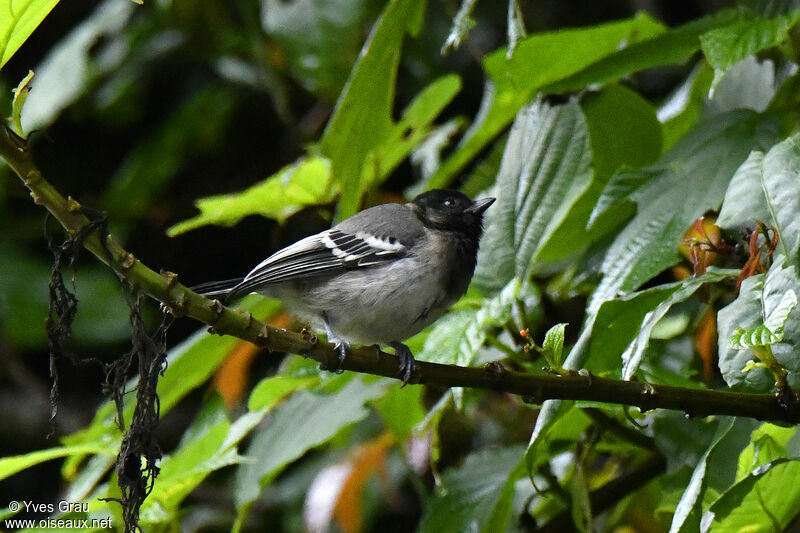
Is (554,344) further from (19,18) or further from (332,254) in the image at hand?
(332,254)

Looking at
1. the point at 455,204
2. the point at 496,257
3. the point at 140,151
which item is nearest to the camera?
the point at 496,257

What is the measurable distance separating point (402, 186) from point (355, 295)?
199 cm

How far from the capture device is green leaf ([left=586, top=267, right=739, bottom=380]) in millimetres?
1785

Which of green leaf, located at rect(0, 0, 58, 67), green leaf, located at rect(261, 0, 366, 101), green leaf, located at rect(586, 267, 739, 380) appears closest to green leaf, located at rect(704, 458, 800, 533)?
green leaf, located at rect(586, 267, 739, 380)

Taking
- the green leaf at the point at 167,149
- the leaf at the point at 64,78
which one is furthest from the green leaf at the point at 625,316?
the green leaf at the point at 167,149

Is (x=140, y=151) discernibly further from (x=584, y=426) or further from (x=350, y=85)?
(x=584, y=426)

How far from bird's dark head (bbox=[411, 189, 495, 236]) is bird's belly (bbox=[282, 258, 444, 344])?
252mm

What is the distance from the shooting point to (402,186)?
14.9 ft

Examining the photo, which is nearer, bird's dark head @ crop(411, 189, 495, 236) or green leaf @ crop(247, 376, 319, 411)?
green leaf @ crop(247, 376, 319, 411)

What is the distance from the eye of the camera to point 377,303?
256cm

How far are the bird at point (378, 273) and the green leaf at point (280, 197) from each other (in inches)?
4.6

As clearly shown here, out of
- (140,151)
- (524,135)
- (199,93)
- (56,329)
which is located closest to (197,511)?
(140,151)

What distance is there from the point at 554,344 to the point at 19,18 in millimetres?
1055

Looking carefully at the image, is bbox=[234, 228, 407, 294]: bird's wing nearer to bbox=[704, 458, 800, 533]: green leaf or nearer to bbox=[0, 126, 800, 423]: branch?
bbox=[0, 126, 800, 423]: branch
